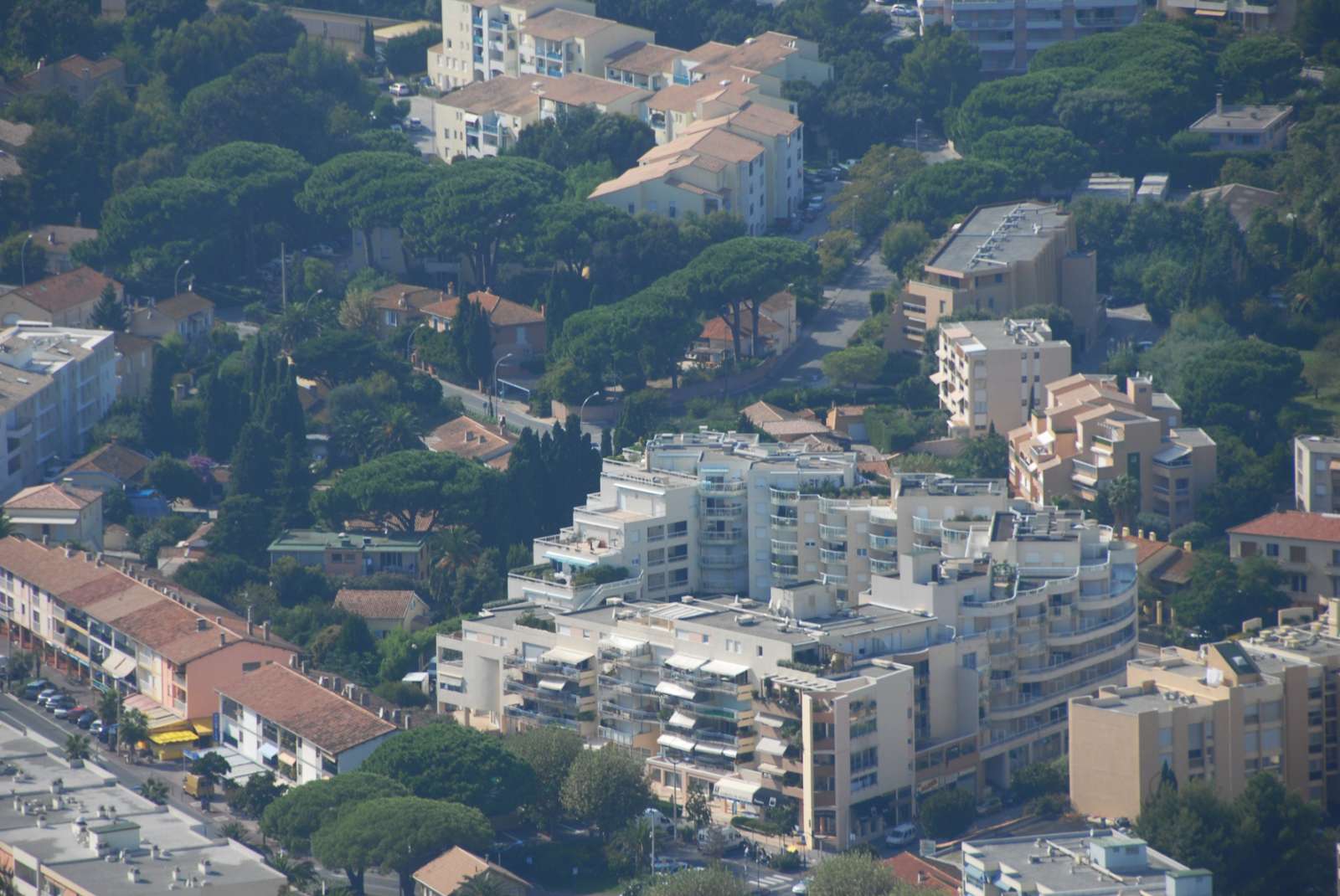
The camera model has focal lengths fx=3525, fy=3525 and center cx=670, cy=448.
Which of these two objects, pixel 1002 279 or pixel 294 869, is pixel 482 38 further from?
pixel 294 869

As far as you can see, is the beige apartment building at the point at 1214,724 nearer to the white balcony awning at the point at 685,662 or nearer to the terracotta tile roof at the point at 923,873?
the terracotta tile roof at the point at 923,873

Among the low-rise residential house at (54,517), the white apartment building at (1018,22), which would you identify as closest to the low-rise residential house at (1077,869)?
the low-rise residential house at (54,517)

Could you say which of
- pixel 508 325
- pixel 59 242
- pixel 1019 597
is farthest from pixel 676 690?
pixel 59 242

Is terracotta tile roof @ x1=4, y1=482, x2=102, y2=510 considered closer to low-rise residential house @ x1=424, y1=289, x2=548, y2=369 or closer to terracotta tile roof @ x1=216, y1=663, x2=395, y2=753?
terracotta tile roof @ x1=216, y1=663, x2=395, y2=753

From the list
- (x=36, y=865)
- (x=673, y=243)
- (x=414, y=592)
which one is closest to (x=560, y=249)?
(x=673, y=243)

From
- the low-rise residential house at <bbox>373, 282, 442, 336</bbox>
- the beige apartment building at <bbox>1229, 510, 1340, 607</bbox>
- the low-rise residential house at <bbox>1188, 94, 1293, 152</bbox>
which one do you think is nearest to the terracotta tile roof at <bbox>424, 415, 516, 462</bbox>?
the low-rise residential house at <bbox>373, 282, 442, 336</bbox>
